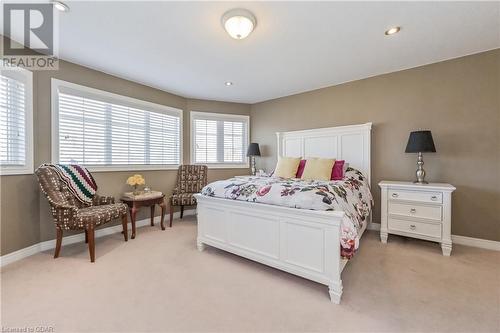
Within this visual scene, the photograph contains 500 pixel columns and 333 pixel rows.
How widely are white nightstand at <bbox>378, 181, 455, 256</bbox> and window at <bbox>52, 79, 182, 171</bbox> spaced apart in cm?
365

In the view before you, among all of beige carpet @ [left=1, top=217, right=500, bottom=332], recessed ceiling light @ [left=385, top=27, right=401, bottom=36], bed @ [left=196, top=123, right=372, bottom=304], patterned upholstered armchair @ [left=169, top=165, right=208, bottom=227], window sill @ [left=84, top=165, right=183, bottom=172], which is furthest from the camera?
patterned upholstered armchair @ [left=169, top=165, right=208, bottom=227]

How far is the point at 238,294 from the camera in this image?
5.90ft

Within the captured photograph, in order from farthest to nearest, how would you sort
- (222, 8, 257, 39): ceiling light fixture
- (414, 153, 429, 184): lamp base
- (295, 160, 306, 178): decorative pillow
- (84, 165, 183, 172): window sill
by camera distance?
(295, 160, 306, 178): decorative pillow
(84, 165, 183, 172): window sill
(414, 153, 429, 184): lamp base
(222, 8, 257, 39): ceiling light fixture

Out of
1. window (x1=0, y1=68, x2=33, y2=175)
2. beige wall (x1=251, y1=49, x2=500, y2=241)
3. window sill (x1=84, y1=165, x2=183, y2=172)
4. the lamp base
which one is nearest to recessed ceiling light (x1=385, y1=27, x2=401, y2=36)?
beige wall (x1=251, y1=49, x2=500, y2=241)

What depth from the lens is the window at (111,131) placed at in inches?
113

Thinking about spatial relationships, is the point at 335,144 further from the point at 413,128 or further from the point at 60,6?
the point at 60,6

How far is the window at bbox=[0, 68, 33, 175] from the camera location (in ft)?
7.58

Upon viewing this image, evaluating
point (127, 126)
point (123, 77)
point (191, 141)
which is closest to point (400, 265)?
point (191, 141)

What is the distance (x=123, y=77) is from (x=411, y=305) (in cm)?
445

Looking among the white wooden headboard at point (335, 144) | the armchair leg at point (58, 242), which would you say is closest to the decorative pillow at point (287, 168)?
the white wooden headboard at point (335, 144)

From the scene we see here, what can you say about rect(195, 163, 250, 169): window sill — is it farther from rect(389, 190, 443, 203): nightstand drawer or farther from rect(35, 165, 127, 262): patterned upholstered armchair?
rect(389, 190, 443, 203): nightstand drawer

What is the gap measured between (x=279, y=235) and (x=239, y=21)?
6.52 feet

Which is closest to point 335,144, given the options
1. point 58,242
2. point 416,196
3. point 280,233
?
point 416,196

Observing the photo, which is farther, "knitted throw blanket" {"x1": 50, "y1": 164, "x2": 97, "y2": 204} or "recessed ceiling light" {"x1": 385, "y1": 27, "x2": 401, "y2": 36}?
"knitted throw blanket" {"x1": 50, "y1": 164, "x2": 97, "y2": 204}
